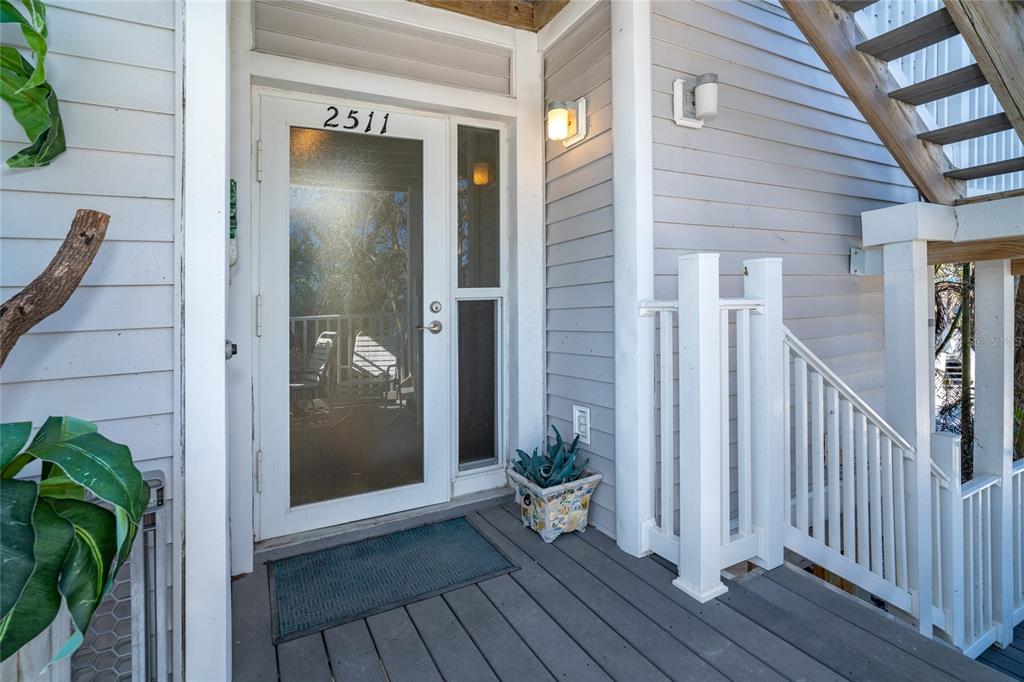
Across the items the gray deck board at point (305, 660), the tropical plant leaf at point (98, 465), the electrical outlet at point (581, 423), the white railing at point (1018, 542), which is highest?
the tropical plant leaf at point (98, 465)

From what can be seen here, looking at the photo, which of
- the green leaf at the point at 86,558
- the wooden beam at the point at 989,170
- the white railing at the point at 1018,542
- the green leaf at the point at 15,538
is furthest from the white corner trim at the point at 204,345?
the white railing at the point at 1018,542

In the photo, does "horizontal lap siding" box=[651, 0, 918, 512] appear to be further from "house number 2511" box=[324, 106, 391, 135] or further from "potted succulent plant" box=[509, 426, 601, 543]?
"house number 2511" box=[324, 106, 391, 135]

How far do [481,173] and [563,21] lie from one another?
2.69 feet

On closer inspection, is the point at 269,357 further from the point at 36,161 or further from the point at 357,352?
the point at 36,161

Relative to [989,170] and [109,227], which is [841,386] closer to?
[989,170]

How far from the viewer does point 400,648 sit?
1.56 metres

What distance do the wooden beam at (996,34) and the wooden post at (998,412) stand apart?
58.2 inches

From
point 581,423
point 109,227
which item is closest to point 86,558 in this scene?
point 109,227

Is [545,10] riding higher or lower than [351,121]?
higher

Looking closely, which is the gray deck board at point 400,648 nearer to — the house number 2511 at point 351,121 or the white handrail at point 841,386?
the white handrail at point 841,386

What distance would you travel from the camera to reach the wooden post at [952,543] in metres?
2.34

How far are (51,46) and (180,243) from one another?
532 mm

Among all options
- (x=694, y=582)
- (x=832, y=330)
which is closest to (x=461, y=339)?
(x=694, y=582)

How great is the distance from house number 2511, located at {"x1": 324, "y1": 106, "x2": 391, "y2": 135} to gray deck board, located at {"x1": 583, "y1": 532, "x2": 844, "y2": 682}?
2.20 meters
